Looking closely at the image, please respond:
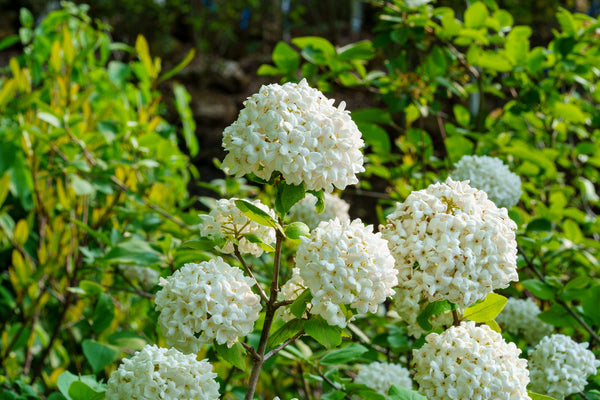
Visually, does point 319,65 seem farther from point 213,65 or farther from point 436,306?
point 213,65

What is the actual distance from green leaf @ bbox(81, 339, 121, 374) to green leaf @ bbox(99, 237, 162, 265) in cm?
25

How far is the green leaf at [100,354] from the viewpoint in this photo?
1.52 meters

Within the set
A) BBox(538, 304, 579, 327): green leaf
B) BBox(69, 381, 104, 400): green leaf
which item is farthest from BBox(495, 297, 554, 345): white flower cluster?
BBox(69, 381, 104, 400): green leaf

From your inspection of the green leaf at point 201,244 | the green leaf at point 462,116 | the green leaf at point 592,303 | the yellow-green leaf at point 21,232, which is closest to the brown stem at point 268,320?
the green leaf at point 201,244

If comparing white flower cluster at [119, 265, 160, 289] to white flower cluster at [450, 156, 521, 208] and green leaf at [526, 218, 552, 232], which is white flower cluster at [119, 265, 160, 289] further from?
green leaf at [526, 218, 552, 232]

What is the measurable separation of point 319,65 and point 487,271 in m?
1.22

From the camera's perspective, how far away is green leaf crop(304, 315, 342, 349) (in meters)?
0.91

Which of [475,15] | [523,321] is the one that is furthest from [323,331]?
[475,15]

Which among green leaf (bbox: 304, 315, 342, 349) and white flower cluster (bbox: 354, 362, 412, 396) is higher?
green leaf (bbox: 304, 315, 342, 349)

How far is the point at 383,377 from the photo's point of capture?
58.0 inches

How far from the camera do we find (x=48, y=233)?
252 centimetres

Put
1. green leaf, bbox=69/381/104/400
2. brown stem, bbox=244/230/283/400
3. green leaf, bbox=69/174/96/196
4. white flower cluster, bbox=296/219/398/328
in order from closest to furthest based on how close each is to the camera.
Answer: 1. white flower cluster, bbox=296/219/398/328
2. brown stem, bbox=244/230/283/400
3. green leaf, bbox=69/381/104/400
4. green leaf, bbox=69/174/96/196

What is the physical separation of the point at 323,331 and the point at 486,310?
348mm

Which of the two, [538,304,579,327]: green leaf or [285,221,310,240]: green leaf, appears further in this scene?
[538,304,579,327]: green leaf
